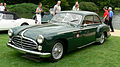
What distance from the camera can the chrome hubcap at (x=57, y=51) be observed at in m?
4.81

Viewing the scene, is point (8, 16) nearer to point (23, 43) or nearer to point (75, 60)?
point (23, 43)

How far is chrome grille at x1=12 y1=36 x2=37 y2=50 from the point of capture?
4.48 meters

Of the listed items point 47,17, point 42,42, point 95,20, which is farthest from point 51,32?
point 47,17

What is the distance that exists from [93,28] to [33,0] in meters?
54.9

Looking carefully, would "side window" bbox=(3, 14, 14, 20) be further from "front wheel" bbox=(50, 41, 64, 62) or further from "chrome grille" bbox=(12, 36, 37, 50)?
"front wheel" bbox=(50, 41, 64, 62)

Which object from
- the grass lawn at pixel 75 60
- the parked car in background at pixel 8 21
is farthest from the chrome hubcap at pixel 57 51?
the parked car in background at pixel 8 21

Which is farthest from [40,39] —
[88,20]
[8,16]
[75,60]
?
[8,16]

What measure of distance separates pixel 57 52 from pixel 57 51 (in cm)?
5

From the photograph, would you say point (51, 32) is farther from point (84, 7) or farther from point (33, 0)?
point (33, 0)

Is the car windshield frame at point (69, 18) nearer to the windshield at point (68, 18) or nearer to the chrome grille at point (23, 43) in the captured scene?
the windshield at point (68, 18)

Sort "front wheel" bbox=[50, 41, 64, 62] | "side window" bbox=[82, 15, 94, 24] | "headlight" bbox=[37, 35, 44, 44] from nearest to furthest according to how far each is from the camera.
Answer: "headlight" bbox=[37, 35, 44, 44] < "front wheel" bbox=[50, 41, 64, 62] < "side window" bbox=[82, 15, 94, 24]

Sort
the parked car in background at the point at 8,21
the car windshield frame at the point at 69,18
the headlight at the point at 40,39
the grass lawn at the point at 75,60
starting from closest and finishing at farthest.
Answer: the headlight at the point at 40,39 → the grass lawn at the point at 75,60 → the car windshield frame at the point at 69,18 → the parked car in background at the point at 8,21

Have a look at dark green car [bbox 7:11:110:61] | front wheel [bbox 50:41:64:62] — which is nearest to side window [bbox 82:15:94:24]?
dark green car [bbox 7:11:110:61]

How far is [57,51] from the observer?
494cm
